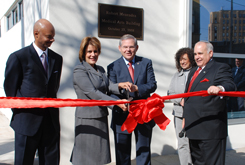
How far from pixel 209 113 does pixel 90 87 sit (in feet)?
4.44

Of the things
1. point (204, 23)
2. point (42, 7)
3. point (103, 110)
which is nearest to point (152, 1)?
point (204, 23)

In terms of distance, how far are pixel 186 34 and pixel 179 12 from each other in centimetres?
49

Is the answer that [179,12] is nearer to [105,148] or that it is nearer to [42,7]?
[42,7]

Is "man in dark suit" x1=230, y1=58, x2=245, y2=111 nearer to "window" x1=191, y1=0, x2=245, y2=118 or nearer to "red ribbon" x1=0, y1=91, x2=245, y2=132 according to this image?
"window" x1=191, y1=0, x2=245, y2=118

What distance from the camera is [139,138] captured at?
2.90 m

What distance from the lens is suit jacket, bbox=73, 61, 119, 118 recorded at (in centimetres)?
260

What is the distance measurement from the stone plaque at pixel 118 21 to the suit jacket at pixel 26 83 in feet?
6.54

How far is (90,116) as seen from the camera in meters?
2.63

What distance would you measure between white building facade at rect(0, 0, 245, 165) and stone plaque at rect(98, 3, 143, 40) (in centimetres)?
8

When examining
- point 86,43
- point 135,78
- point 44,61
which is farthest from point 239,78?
point 44,61

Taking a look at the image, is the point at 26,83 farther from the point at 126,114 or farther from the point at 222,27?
the point at 222,27

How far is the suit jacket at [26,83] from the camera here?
86.6 inches

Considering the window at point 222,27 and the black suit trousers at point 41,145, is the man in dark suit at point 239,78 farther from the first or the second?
the black suit trousers at point 41,145

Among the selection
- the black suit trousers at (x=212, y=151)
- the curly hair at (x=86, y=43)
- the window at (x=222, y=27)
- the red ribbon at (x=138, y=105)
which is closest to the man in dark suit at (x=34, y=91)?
the red ribbon at (x=138, y=105)
